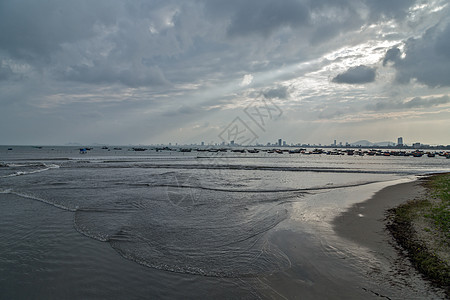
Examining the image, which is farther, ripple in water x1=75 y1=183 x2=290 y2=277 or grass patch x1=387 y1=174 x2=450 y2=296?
ripple in water x1=75 y1=183 x2=290 y2=277

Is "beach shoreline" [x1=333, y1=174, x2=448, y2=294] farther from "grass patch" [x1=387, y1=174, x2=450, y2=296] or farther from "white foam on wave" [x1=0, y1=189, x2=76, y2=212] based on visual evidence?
"white foam on wave" [x1=0, y1=189, x2=76, y2=212]

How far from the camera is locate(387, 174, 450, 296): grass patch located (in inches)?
219

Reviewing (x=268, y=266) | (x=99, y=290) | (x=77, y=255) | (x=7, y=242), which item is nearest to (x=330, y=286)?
(x=268, y=266)

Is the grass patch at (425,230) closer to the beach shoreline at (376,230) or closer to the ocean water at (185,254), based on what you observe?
the beach shoreline at (376,230)

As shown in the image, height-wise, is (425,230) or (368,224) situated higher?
(425,230)

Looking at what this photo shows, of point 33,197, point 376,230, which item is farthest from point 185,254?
point 33,197

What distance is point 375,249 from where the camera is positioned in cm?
718

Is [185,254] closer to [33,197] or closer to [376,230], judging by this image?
[376,230]

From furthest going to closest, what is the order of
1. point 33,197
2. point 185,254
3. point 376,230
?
point 33,197 → point 376,230 → point 185,254

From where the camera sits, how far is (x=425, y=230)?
8203mm

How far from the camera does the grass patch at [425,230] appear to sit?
5.57 metres

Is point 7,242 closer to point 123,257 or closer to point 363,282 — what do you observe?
point 123,257

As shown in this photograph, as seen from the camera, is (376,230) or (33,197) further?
(33,197)

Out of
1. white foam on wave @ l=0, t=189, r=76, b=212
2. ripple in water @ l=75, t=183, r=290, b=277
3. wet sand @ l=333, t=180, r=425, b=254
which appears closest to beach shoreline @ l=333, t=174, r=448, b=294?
wet sand @ l=333, t=180, r=425, b=254
